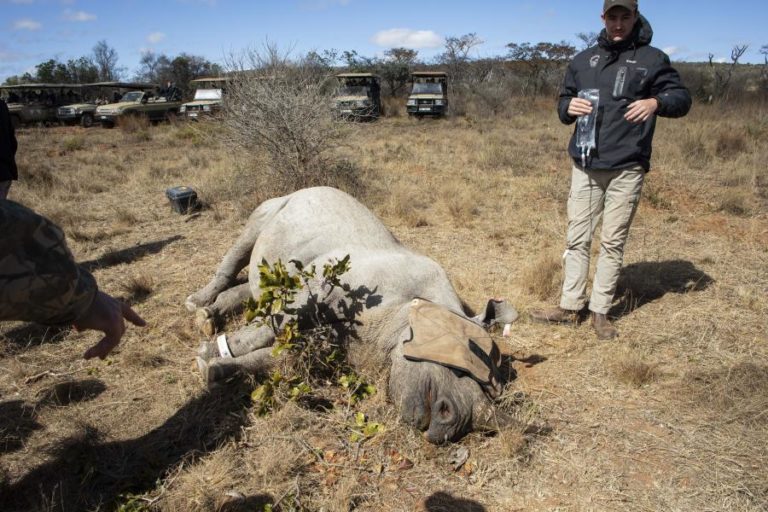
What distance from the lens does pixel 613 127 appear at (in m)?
3.73

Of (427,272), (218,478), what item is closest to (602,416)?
(427,272)

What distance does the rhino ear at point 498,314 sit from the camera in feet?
10.3

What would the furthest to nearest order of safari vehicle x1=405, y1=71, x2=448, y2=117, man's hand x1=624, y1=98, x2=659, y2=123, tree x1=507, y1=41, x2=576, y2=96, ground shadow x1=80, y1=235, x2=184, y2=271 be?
tree x1=507, y1=41, x2=576, y2=96 < safari vehicle x1=405, y1=71, x2=448, y2=117 < ground shadow x1=80, y1=235, x2=184, y2=271 < man's hand x1=624, y1=98, x2=659, y2=123

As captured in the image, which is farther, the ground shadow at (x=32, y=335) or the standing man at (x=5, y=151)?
the standing man at (x=5, y=151)

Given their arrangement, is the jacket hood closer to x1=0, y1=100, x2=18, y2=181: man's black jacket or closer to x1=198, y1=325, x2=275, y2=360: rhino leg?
x1=198, y1=325, x2=275, y2=360: rhino leg

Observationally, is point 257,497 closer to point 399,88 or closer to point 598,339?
point 598,339

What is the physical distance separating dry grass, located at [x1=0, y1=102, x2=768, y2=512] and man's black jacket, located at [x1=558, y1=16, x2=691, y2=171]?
4.64ft

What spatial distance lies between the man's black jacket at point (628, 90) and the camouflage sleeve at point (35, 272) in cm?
342

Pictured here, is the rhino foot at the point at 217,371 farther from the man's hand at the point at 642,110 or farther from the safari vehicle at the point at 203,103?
the safari vehicle at the point at 203,103

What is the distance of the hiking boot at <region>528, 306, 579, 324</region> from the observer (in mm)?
4270

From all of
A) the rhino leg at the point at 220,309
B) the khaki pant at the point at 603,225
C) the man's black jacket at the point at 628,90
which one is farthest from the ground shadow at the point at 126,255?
the man's black jacket at the point at 628,90

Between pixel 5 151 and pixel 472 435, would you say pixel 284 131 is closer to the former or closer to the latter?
pixel 5 151

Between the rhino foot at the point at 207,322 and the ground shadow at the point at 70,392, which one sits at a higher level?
the rhino foot at the point at 207,322

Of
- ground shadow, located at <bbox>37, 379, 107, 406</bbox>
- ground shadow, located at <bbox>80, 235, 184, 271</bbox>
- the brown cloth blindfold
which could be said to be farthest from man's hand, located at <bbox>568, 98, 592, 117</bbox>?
ground shadow, located at <bbox>80, 235, 184, 271</bbox>
